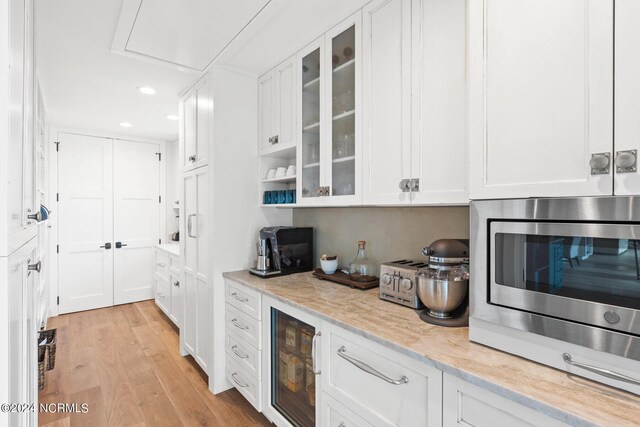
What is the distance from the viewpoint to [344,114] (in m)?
1.80

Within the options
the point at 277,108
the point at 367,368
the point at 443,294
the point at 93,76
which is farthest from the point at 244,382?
the point at 93,76

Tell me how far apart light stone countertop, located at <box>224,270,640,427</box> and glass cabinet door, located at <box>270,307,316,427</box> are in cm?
19

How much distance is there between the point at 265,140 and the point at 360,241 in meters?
1.08

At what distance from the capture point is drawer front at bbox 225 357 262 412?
78.4 inches

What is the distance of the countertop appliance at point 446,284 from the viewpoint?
4.26 feet

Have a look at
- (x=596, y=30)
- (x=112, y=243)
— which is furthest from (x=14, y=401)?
(x=112, y=243)

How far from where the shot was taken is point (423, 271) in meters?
1.39

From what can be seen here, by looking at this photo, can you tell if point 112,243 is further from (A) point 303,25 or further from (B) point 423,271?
(B) point 423,271

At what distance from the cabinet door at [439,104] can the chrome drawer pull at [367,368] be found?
2.33 ft

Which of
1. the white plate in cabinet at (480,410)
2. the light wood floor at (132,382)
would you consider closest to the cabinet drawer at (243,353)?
the light wood floor at (132,382)

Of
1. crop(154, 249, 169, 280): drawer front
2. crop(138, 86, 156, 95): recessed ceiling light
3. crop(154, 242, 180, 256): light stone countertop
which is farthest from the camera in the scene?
crop(154, 249, 169, 280): drawer front

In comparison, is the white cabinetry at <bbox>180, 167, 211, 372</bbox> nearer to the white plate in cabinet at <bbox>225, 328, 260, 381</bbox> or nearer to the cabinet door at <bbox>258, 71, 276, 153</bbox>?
the white plate in cabinet at <bbox>225, 328, 260, 381</bbox>

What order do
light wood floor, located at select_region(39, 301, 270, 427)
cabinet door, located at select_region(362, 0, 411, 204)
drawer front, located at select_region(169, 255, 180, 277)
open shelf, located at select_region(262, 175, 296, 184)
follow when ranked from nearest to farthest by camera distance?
cabinet door, located at select_region(362, 0, 411, 204) < light wood floor, located at select_region(39, 301, 270, 427) < open shelf, located at select_region(262, 175, 296, 184) < drawer front, located at select_region(169, 255, 180, 277)

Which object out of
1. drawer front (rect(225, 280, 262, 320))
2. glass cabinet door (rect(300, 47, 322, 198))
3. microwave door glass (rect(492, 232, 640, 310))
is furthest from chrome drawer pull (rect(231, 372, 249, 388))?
microwave door glass (rect(492, 232, 640, 310))
